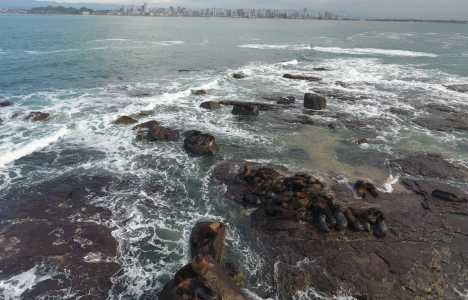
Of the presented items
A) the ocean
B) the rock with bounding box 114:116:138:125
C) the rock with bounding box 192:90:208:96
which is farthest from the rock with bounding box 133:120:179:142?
the rock with bounding box 192:90:208:96

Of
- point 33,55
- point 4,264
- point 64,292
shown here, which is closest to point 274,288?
point 64,292

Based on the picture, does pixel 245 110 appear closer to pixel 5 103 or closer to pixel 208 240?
pixel 208 240

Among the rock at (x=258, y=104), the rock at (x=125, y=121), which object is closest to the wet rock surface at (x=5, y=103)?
the rock at (x=125, y=121)

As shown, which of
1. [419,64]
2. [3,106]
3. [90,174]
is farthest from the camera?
[419,64]

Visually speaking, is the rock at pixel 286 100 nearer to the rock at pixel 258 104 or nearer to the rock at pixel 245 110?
the rock at pixel 258 104

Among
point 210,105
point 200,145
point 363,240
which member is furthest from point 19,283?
point 210,105

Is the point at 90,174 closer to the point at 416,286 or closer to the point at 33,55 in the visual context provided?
the point at 416,286

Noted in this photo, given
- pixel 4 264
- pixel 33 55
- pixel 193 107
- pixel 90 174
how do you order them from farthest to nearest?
pixel 33 55 → pixel 193 107 → pixel 90 174 → pixel 4 264
